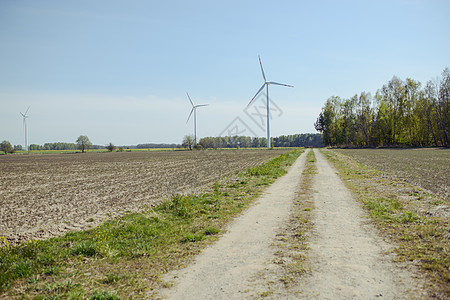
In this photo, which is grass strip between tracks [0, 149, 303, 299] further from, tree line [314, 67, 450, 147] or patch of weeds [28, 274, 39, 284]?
tree line [314, 67, 450, 147]

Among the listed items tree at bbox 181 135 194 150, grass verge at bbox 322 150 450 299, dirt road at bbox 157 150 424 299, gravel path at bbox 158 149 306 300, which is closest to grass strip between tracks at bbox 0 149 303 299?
gravel path at bbox 158 149 306 300

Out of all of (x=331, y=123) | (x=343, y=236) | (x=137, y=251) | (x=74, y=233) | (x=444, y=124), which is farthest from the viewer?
(x=331, y=123)

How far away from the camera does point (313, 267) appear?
6.41 meters

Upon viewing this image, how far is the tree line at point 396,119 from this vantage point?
88625 millimetres

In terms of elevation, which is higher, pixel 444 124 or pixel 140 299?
pixel 444 124

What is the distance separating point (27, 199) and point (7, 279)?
43.8ft

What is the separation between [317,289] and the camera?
17.8 feet

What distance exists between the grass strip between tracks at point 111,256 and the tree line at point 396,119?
9789cm

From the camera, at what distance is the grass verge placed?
6.06 m

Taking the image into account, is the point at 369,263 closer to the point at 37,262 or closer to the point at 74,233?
the point at 37,262

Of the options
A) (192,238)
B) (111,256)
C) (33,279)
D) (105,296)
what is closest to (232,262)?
(192,238)

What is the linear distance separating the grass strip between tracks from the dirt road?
2.14ft

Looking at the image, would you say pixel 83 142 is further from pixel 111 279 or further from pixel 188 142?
pixel 111 279

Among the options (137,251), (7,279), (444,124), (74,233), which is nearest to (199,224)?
(137,251)
